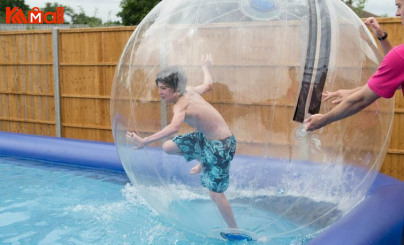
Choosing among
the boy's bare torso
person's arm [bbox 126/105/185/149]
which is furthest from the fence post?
the boy's bare torso

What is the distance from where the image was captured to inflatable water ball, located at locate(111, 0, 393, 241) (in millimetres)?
2705

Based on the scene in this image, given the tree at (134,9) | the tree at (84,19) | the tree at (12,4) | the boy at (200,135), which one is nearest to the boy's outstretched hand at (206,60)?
the boy at (200,135)

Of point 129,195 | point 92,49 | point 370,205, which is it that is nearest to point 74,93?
point 92,49

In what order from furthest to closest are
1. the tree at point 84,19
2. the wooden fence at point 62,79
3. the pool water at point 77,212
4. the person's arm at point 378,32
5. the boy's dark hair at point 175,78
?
the tree at point 84,19, the wooden fence at point 62,79, the pool water at point 77,212, the person's arm at point 378,32, the boy's dark hair at point 175,78

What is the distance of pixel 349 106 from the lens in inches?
92.8

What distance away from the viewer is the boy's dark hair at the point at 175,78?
282cm

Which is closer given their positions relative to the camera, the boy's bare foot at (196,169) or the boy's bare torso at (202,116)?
the boy's bare torso at (202,116)

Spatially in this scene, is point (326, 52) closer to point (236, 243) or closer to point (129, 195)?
point (236, 243)

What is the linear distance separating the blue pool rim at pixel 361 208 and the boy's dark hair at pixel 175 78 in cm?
112

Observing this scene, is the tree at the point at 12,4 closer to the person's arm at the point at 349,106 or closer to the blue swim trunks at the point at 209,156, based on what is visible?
the blue swim trunks at the point at 209,156

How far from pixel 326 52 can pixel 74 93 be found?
5994 millimetres

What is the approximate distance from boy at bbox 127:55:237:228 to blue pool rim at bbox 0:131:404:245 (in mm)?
619

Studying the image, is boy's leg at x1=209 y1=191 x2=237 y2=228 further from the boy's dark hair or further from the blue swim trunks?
the boy's dark hair

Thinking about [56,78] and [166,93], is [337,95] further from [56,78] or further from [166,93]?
[56,78]
